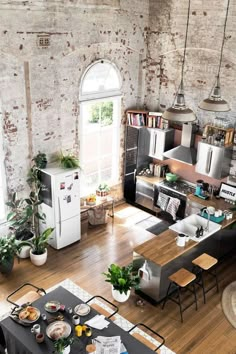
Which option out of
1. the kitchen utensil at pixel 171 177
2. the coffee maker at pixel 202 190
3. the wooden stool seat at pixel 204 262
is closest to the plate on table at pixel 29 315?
the wooden stool seat at pixel 204 262

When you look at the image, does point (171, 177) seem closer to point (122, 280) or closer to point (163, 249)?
point (163, 249)

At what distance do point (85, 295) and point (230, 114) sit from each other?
4.50 meters

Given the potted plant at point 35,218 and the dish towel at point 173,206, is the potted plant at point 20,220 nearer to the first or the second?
the potted plant at point 35,218

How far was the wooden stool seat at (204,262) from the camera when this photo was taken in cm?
642

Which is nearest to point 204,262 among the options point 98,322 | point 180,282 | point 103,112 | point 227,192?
point 180,282

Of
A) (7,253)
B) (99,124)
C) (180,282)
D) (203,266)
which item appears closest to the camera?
(180,282)

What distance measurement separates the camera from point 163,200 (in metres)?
8.98

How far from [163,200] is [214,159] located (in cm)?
164

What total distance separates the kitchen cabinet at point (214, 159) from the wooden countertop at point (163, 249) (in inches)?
73.2

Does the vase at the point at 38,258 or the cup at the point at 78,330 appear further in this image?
the vase at the point at 38,258

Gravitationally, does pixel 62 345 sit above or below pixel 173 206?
above

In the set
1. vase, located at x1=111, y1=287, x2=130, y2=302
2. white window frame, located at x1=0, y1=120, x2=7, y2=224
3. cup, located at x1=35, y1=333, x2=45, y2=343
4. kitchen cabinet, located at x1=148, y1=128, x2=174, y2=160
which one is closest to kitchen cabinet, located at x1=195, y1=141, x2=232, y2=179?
kitchen cabinet, located at x1=148, y1=128, x2=174, y2=160

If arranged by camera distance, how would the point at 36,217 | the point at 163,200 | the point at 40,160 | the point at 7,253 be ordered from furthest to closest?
1. the point at 163,200
2. the point at 36,217
3. the point at 40,160
4. the point at 7,253

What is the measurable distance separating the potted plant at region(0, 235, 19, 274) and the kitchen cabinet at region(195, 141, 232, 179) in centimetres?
403
